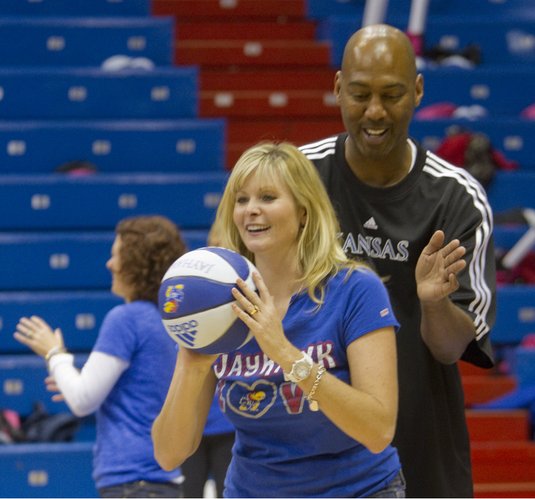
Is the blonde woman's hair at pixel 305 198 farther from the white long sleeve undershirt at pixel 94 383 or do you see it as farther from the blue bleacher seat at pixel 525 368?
the blue bleacher seat at pixel 525 368

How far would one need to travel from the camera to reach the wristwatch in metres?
2.27

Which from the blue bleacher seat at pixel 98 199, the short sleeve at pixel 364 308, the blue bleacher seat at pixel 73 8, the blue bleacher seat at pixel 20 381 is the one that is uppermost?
the blue bleacher seat at pixel 73 8

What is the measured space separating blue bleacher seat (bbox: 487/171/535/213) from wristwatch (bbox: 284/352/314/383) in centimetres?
539

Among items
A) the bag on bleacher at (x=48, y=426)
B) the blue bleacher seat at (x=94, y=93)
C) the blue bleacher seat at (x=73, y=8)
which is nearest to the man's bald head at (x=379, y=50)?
the bag on bleacher at (x=48, y=426)

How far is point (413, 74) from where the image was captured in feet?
10.0

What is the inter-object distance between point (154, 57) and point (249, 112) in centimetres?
89

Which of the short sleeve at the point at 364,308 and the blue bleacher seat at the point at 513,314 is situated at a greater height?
the short sleeve at the point at 364,308

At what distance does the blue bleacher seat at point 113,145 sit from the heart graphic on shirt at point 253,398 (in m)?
5.34

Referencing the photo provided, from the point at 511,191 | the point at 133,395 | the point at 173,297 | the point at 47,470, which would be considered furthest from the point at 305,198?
the point at 511,191

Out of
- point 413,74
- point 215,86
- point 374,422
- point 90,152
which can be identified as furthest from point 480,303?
point 215,86

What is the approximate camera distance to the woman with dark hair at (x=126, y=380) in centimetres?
375

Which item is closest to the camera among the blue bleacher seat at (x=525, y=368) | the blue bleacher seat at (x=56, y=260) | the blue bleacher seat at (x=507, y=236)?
the blue bleacher seat at (x=525, y=368)

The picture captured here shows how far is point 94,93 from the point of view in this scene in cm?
802

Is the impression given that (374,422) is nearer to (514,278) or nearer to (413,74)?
(413,74)
